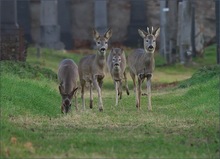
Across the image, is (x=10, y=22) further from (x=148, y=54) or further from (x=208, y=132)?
(x=208, y=132)

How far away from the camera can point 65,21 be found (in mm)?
57094

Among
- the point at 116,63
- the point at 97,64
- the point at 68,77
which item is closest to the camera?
the point at 68,77

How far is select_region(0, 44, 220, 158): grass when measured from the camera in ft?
44.9

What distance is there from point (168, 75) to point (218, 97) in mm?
16321

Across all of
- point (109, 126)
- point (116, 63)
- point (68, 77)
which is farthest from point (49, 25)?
point (109, 126)

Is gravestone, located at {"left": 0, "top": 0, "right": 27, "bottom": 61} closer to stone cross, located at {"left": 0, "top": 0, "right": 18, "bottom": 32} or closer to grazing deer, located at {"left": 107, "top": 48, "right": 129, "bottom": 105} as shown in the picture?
stone cross, located at {"left": 0, "top": 0, "right": 18, "bottom": 32}

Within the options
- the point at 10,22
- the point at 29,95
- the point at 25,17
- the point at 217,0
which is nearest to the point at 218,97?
the point at 29,95

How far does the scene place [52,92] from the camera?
24062 millimetres

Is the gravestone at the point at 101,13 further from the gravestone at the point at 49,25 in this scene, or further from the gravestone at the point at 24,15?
the gravestone at the point at 24,15

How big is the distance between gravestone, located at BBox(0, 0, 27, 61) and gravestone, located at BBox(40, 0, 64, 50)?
15.5 meters

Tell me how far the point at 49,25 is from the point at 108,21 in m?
6.21

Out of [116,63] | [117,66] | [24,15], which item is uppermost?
[116,63]

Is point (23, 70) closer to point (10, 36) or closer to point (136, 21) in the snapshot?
point (10, 36)

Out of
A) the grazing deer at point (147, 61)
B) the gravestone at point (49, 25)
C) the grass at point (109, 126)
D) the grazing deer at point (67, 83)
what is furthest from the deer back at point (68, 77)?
the gravestone at point (49, 25)
